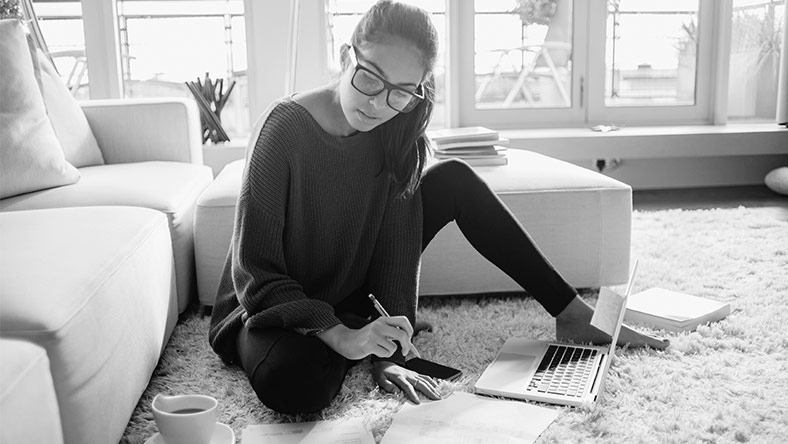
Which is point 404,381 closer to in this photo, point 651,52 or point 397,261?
point 397,261

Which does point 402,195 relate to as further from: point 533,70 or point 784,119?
point 784,119

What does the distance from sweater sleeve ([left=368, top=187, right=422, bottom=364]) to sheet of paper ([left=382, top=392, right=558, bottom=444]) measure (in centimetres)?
26

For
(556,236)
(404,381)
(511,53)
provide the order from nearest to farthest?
(404,381), (556,236), (511,53)

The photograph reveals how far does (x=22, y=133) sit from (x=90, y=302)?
108 centimetres

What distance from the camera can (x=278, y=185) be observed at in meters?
1.48

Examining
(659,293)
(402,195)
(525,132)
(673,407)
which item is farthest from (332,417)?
(525,132)

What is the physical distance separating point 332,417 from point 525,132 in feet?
9.59

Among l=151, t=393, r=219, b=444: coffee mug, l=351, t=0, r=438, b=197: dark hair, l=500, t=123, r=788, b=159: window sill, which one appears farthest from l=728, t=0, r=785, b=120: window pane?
l=151, t=393, r=219, b=444: coffee mug

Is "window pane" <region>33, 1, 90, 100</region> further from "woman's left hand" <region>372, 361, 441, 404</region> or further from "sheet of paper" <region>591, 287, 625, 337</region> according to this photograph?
"sheet of paper" <region>591, 287, 625, 337</region>

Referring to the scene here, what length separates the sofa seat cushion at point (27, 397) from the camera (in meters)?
0.86

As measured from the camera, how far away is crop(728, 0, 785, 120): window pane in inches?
172

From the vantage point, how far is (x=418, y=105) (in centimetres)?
158

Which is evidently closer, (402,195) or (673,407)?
(673,407)

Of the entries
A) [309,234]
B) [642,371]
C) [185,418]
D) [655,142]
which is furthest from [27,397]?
[655,142]
